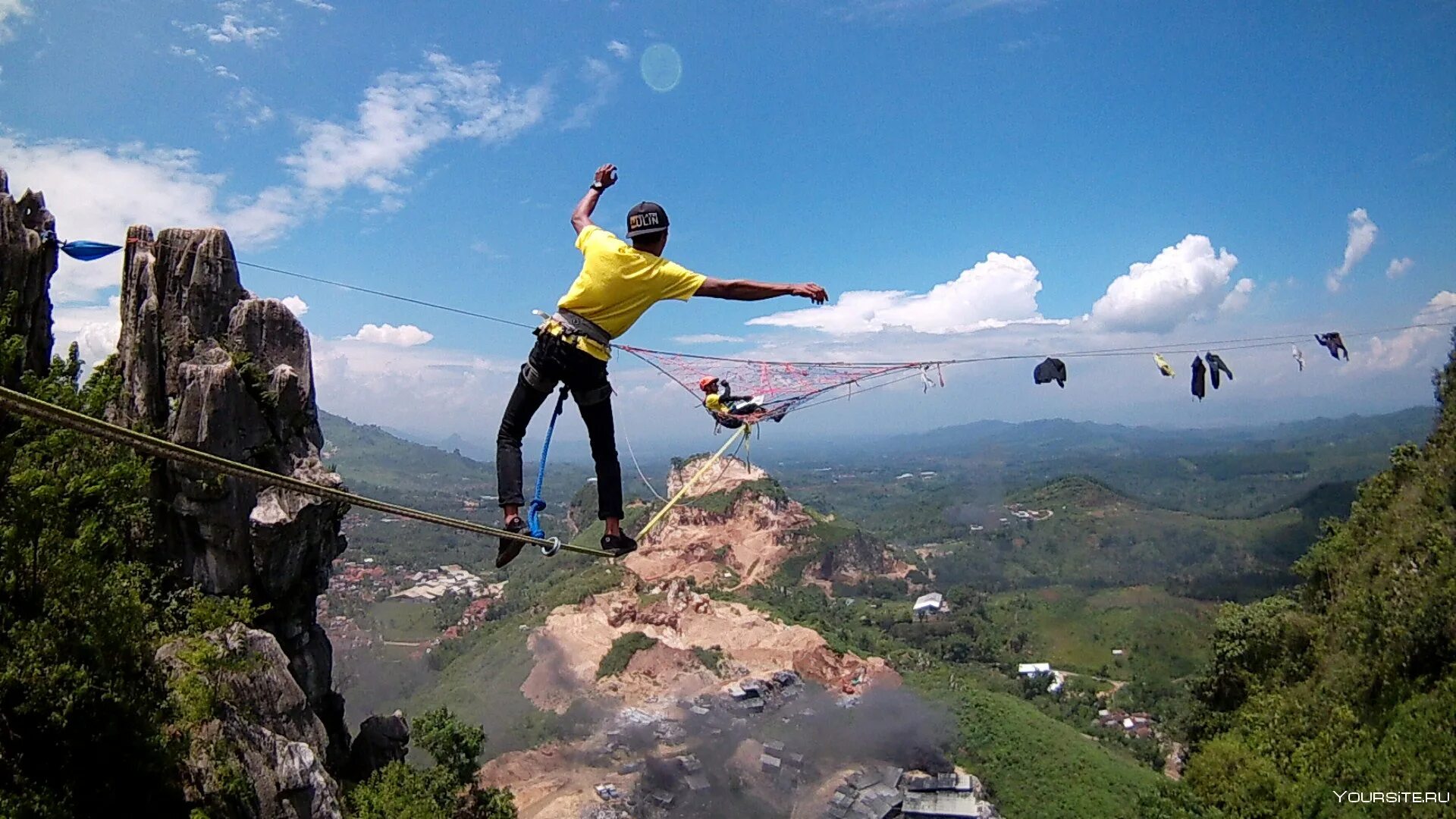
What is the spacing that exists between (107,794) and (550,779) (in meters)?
36.5

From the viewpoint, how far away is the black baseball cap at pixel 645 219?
5113 mm

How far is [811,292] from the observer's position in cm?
517

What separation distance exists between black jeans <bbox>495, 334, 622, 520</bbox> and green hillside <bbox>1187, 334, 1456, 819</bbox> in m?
18.4

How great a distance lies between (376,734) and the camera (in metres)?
25.8

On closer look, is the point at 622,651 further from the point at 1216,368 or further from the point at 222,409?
the point at 1216,368

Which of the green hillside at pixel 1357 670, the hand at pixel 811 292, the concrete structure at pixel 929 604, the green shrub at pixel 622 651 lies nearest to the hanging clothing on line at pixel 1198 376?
the green hillside at pixel 1357 670

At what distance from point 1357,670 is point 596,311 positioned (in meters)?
24.9

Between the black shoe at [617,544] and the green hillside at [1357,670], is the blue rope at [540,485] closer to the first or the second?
the black shoe at [617,544]

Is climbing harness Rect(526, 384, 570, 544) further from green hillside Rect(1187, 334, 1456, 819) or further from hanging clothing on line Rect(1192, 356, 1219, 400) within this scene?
green hillside Rect(1187, 334, 1456, 819)

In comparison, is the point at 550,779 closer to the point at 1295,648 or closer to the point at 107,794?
the point at 107,794

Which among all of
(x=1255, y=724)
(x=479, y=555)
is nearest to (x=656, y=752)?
(x=1255, y=724)

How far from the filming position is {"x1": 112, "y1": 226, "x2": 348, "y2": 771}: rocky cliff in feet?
64.0

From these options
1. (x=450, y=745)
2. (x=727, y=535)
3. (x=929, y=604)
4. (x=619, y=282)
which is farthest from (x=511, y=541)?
(x=929, y=604)

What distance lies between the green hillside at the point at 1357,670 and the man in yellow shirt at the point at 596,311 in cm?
1839
